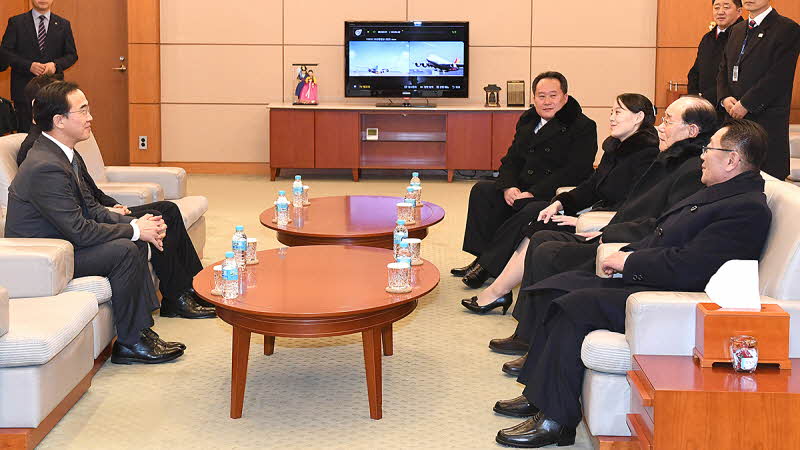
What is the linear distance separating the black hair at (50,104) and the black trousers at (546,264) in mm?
2270

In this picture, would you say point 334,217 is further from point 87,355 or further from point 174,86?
point 174,86

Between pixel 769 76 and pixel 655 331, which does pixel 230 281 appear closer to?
pixel 655 331

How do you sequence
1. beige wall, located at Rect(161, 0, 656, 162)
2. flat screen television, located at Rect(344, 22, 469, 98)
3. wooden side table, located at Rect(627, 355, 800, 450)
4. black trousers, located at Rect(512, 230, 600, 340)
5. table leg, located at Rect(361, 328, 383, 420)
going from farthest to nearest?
beige wall, located at Rect(161, 0, 656, 162) < flat screen television, located at Rect(344, 22, 469, 98) < black trousers, located at Rect(512, 230, 600, 340) < table leg, located at Rect(361, 328, 383, 420) < wooden side table, located at Rect(627, 355, 800, 450)

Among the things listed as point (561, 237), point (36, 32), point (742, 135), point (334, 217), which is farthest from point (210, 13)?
point (742, 135)

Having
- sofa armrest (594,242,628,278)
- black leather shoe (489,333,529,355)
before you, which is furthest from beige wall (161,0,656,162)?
sofa armrest (594,242,628,278)

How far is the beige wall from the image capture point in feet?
36.3

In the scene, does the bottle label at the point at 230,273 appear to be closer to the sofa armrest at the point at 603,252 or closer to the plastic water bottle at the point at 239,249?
the plastic water bottle at the point at 239,249

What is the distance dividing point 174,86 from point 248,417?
7.83m

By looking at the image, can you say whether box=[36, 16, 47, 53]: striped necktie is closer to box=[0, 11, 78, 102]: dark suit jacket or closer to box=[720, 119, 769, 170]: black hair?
box=[0, 11, 78, 102]: dark suit jacket

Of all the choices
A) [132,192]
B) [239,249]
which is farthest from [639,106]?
[132,192]

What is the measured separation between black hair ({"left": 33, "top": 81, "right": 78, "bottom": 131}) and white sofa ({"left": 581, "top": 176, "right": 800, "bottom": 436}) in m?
2.69

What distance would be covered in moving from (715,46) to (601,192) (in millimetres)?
2747

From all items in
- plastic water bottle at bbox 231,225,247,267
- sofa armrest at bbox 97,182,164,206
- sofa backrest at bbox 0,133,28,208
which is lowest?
plastic water bottle at bbox 231,225,247,267

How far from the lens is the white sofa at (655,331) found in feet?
11.1
